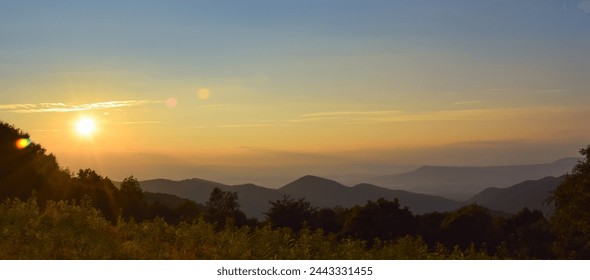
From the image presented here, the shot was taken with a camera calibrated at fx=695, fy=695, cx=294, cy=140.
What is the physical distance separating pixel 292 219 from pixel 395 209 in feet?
49.2

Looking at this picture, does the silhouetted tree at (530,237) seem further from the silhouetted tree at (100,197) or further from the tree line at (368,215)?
the silhouetted tree at (100,197)

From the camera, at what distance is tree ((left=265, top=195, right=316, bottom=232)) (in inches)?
3740

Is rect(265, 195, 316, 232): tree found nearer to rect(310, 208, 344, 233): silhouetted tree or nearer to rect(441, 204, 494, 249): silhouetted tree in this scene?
rect(310, 208, 344, 233): silhouetted tree

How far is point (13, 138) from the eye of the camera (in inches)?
2232

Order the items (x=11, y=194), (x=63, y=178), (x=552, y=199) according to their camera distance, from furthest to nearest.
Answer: (x=63, y=178) → (x=552, y=199) → (x=11, y=194)

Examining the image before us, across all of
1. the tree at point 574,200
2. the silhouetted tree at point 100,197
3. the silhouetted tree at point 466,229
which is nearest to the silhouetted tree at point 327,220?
the silhouetted tree at point 466,229

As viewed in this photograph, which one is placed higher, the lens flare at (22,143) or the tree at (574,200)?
the lens flare at (22,143)

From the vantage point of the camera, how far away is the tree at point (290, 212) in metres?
95.0

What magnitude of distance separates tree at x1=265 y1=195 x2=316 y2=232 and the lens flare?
1646 inches

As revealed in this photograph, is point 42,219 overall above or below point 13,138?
below

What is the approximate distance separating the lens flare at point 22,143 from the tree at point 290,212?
4180cm

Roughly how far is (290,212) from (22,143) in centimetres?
4642
